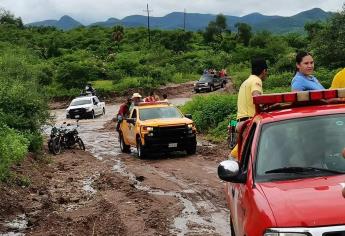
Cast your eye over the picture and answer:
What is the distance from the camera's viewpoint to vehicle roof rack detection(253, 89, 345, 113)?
19.1 feet

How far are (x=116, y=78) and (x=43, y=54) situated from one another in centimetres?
2399

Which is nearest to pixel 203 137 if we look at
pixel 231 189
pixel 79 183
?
pixel 79 183

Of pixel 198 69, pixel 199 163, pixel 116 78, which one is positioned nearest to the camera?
pixel 199 163

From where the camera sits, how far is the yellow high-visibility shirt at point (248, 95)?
8.38 m

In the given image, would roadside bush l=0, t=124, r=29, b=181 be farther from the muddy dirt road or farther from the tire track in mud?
the tire track in mud

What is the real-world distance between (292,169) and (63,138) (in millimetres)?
18139

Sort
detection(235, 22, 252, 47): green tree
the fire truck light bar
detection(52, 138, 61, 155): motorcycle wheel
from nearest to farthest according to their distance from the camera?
the fire truck light bar < detection(52, 138, 61, 155): motorcycle wheel < detection(235, 22, 252, 47): green tree

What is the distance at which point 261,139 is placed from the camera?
5.46 m

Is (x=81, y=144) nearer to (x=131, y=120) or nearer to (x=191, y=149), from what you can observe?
(x=131, y=120)

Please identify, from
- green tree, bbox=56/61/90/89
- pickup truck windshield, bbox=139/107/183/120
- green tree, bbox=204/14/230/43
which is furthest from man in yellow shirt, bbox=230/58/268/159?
green tree, bbox=204/14/230/43

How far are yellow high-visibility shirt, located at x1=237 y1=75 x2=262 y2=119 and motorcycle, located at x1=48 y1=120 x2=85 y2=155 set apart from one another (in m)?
14.0

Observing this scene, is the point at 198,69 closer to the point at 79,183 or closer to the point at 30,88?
the point at 30,88

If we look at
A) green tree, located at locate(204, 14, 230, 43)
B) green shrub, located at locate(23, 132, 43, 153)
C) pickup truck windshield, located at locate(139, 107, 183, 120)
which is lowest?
green shrub, located at locate(23, 132, 43, 153)

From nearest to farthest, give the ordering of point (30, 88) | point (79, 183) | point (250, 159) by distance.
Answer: point (250, 159) < point (79, 183) < point (30, 88)
